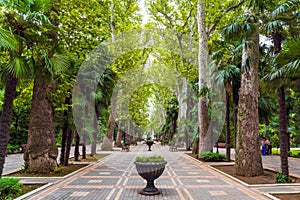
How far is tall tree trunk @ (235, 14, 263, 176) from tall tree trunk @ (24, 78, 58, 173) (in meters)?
7.97

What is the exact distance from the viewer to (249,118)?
35.6 ft

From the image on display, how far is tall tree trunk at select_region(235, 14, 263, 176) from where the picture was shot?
10.6 metres

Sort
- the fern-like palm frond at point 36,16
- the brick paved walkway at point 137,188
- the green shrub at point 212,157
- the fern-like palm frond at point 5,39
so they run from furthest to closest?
the green shrub at point 212,157 < the brick paved walkway at point 137,188 < the fern-like palm frond at point 36,16 < the fern-like palm frond at point 5,39

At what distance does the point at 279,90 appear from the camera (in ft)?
33.0

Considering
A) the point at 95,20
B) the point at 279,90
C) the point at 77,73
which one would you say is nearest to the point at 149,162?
the point at 279,90

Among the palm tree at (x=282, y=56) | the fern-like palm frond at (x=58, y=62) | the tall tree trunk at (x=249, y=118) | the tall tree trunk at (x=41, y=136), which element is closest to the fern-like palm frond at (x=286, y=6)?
the palm tree at (x=282, y=56)

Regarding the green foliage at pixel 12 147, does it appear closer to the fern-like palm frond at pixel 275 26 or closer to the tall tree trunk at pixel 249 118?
the tall tree trunk at pixel 249 118

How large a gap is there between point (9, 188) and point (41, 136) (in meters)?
4.22

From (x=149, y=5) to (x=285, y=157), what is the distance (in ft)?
67.9

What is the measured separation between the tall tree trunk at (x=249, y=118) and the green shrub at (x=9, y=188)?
8240 millimetres

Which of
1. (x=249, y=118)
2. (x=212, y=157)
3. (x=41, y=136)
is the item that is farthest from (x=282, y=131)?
(x=41, y=136)

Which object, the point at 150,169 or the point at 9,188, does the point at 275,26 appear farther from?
the point at 9,188

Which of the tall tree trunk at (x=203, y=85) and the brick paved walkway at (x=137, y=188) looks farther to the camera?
the tall tree trunk at (x=203, y=85)

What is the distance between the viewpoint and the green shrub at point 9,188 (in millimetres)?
6742
